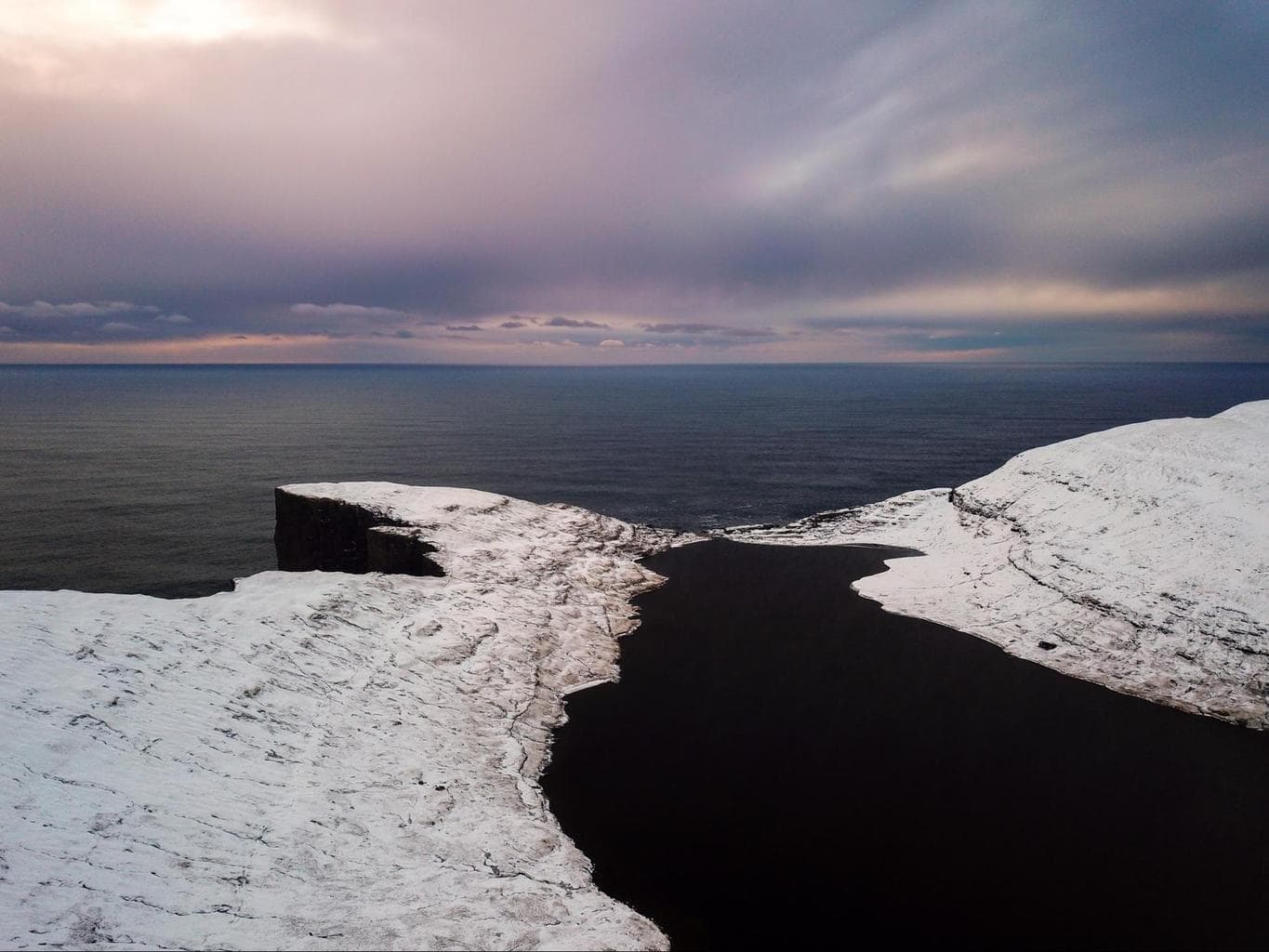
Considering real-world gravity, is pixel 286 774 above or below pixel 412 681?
above

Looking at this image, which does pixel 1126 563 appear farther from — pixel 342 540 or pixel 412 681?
pixel 342 540

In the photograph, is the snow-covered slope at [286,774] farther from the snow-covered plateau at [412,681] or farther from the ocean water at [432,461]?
the ocean water at [432,461]

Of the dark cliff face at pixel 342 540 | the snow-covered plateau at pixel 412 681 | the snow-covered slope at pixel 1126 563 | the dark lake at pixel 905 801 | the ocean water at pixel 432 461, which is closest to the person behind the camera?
the snow-covered plateau at pixel 412 681

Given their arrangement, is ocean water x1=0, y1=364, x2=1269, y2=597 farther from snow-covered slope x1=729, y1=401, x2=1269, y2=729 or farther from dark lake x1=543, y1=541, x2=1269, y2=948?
dark lake x1=543, y1=541, x2=1269, y2=948

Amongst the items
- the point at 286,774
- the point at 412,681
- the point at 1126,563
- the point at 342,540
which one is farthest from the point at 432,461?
the point at 1126,563

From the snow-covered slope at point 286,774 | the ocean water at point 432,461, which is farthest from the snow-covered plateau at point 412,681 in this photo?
the ocean water at point 432,461

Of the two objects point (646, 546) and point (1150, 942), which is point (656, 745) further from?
point (646, 546)
